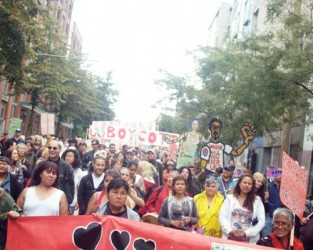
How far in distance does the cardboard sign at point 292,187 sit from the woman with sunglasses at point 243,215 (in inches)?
37.2

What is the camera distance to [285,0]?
13602 mm

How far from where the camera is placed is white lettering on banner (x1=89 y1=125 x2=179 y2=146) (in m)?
29.0

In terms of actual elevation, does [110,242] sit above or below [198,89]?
below

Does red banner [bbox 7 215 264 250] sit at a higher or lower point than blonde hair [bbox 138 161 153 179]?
lower

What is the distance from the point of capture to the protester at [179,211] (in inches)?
239

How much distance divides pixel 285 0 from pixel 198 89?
47.2 ft

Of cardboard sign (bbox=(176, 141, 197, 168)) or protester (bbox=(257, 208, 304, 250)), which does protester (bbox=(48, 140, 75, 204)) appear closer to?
protester (bbox=(257, 208, 304, 250))

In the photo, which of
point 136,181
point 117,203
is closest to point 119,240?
point 117,203

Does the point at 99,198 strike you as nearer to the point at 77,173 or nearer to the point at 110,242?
the point at 110,242

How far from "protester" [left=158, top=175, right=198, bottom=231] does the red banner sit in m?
1.19

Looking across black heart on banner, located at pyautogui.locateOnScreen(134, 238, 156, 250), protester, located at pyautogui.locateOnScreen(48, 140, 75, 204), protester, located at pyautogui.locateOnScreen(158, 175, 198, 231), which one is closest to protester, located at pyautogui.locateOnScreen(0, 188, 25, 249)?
black heart on banner, located at pyautogui.locateOnScreen(134, 238, 156, 250)

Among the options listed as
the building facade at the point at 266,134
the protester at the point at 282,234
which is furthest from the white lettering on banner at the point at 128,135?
the protester at the point at 282,234

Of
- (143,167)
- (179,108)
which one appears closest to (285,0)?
(143,167)

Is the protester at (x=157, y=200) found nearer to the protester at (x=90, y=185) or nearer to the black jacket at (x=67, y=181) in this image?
the protester at (x=90, y=185)
